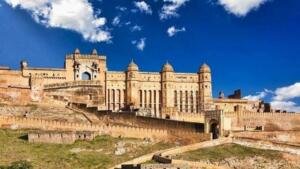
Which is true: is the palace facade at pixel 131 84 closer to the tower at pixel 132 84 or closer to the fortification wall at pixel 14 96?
the tower at pixel 132 84

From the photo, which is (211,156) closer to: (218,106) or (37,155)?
(37,155)

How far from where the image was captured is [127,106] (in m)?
82.4

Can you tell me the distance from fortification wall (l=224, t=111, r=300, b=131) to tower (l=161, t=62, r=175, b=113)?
36.1ft

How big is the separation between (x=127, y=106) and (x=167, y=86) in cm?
867

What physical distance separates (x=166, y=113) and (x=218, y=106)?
15.1m

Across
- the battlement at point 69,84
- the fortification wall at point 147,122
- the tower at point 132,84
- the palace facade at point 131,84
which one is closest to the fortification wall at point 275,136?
the fortification wall at point 147,122

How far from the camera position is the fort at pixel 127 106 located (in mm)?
61969

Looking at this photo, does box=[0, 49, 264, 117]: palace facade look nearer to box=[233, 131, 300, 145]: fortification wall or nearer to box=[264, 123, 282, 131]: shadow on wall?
box=[264, 123, 282, 131]: shadow on wall

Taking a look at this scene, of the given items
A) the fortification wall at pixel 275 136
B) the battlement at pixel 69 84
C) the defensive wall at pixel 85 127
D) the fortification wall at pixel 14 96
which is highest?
the battlement at pixel 69 84

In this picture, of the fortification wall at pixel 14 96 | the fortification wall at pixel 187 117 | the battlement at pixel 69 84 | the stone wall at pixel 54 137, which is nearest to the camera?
the stone wall at pixel 54 137

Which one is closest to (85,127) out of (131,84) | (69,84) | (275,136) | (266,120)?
(69,84)

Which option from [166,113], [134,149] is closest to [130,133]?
[134,149]

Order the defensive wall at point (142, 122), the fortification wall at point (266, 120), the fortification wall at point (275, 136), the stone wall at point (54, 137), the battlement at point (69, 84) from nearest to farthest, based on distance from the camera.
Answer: the stone wall at point (54, 137) → the defensive wall at point (142, 122) → the fortification wall at point (275, 136) → the fortification wall at point (266, 120) → the battlement at point (69, 84)

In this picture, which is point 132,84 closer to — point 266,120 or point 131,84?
point 131,84
